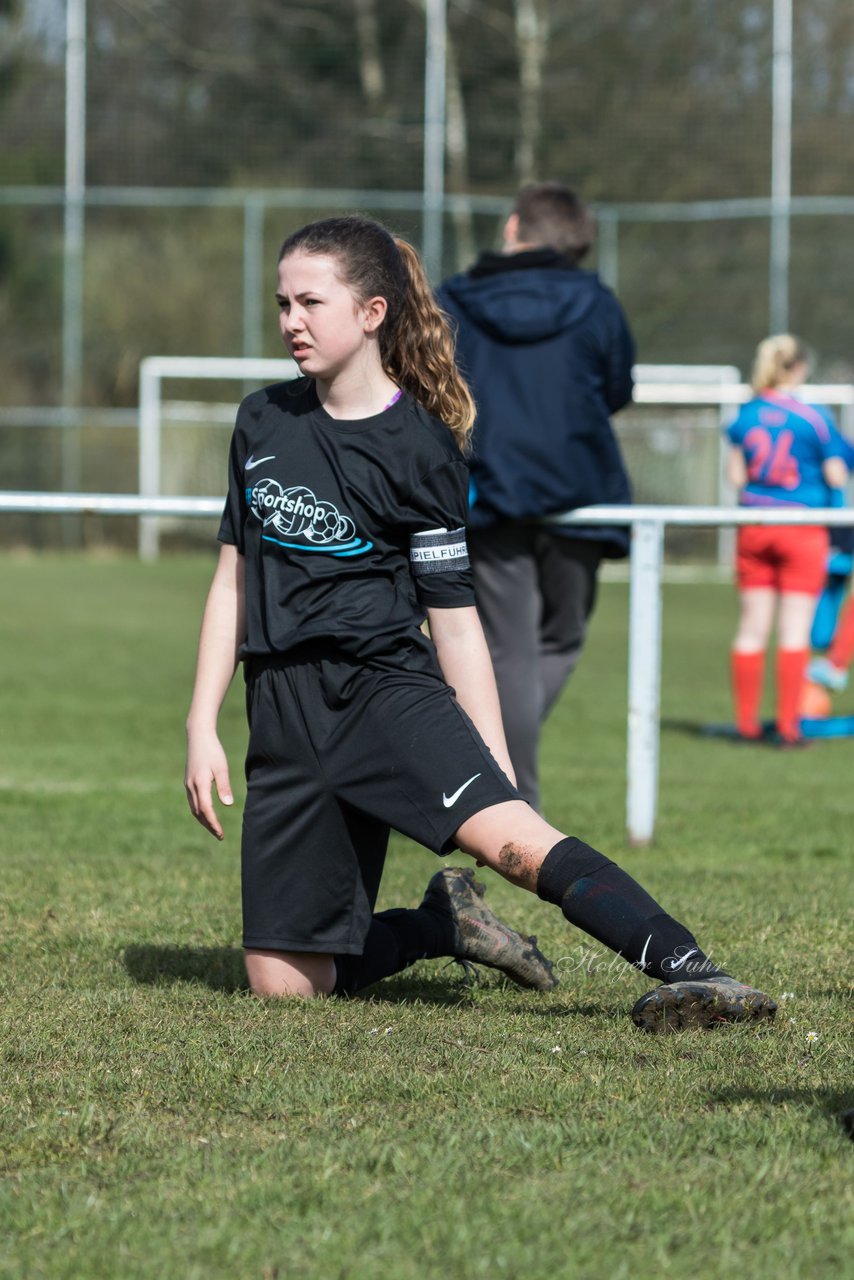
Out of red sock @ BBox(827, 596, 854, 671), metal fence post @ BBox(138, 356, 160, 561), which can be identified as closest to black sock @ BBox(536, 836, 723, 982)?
red sock @ BBox(827, 596, 854, 671)

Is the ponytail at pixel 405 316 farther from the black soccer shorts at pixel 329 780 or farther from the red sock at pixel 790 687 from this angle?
the red sock at pixel 790 687

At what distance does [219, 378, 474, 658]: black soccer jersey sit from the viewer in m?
3.41

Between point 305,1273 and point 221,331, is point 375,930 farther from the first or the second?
point 221,331

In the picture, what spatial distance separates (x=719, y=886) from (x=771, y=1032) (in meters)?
1.78

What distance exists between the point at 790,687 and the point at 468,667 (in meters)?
5.64

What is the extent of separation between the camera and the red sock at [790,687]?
348 inches

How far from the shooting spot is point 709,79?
25.0 meters

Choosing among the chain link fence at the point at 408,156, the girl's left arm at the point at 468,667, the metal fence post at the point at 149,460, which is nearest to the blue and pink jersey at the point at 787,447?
the girl's left arm at the point at 468,667

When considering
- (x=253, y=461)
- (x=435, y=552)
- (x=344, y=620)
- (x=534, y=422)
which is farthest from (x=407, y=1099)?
(x=534, y=422)

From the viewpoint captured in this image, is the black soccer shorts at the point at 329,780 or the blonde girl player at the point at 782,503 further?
the blonde girl player at the point at 782,503

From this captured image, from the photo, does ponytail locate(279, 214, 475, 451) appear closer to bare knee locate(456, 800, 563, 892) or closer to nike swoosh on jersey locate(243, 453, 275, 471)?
nike swoosh on jersey locate(243, 453, 275, 471)

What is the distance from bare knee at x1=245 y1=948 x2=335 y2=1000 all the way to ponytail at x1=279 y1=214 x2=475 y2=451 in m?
1.04

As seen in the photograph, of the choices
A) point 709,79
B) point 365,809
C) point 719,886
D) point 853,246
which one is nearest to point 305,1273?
point 365,809

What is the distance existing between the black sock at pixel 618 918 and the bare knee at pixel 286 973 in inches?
21.8
